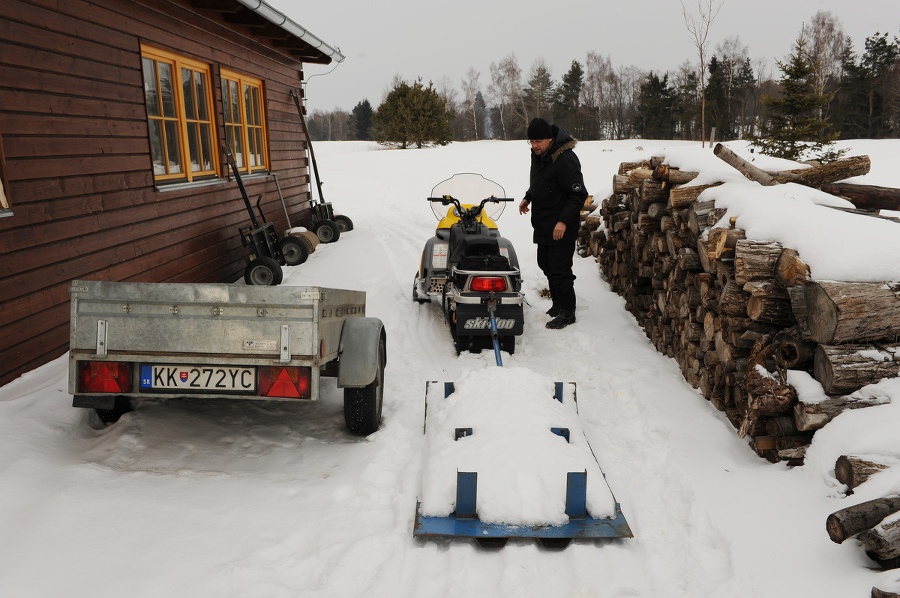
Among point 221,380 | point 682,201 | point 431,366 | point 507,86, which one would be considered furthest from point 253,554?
point 507,86

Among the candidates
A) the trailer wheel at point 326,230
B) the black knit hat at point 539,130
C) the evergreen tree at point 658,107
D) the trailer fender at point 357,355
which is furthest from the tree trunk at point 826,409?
the evergreen tree at point 658,107

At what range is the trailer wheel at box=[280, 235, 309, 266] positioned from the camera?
8.87 meters

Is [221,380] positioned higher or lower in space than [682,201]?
lower

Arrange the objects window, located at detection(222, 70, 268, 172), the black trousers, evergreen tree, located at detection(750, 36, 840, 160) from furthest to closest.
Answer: evergreen tree, located at detection(750, 36, 840, 160)
window, located at detection(222, 70, 268, 172)
the black trousers

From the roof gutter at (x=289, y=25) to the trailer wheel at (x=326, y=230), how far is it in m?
3.04

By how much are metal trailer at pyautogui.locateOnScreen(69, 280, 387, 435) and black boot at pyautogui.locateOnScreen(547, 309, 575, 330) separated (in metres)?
3.48

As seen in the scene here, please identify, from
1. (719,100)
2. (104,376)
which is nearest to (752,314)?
(104,376)

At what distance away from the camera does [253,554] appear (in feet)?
8.66

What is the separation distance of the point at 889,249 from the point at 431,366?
340cm

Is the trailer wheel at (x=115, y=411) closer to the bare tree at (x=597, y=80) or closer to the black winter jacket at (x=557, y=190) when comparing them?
the black winter jacket at (x=557, y=190)

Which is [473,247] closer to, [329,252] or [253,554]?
[253,554]

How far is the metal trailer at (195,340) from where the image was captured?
3.08 metres

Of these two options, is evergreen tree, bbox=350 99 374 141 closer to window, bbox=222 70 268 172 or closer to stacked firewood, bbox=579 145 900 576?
window, bbox=222 70 268 172

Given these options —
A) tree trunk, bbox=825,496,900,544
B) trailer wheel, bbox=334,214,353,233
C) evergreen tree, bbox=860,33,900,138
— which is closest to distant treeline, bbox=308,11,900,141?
evergreen tree, bbox=860,33,900,138
